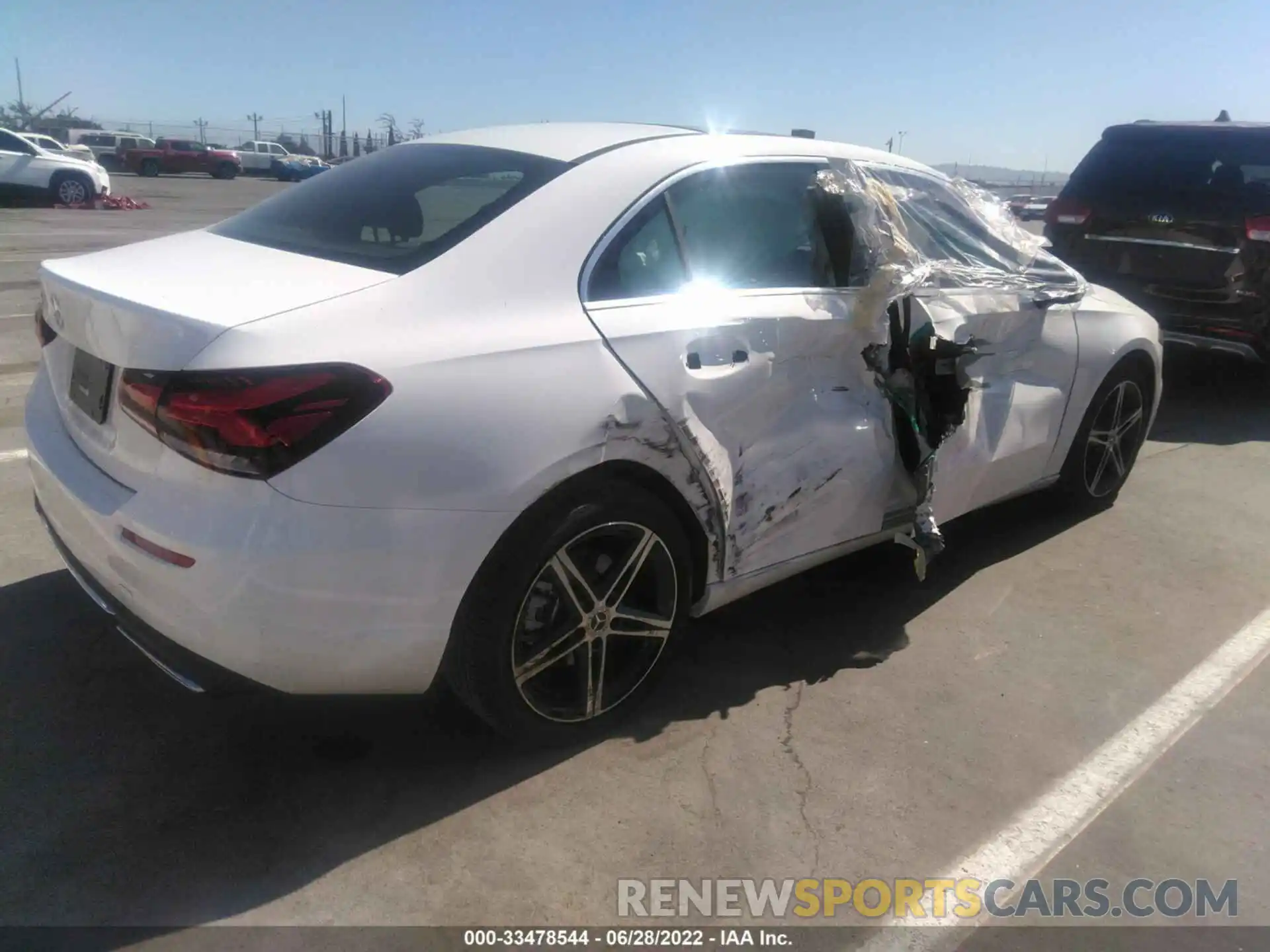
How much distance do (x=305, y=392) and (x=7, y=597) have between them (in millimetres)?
2028

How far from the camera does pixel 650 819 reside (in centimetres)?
260

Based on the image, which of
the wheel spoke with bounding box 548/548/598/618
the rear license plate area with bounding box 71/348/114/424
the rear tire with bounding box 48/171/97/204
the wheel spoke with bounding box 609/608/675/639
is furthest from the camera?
the rear tire with bounding box 48/171/97/204

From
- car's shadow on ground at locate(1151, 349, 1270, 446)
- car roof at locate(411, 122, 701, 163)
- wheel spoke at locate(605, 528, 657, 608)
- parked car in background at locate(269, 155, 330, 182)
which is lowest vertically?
parked car in background at locate(269, 155, 330, 182)

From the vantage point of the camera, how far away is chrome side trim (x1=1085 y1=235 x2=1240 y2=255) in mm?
6777

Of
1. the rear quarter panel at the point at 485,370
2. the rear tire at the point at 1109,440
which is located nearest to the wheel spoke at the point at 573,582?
the rear quarter panel at the point at 485,370

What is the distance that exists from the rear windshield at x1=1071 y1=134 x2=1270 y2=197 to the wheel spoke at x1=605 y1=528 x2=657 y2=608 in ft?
19.7

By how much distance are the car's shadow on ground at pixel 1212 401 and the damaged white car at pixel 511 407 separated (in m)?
3.64

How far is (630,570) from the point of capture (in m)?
2.79

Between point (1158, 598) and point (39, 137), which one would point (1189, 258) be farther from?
point (39, 137)

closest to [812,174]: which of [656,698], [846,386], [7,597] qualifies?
[846,386]

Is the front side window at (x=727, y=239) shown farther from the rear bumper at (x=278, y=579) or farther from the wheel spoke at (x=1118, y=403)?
the wheel spoke at (x=1118, y=403)

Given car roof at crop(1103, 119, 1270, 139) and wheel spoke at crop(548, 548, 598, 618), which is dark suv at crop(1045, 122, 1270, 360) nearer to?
car roof at crop(1103, 119, 1270, 139)

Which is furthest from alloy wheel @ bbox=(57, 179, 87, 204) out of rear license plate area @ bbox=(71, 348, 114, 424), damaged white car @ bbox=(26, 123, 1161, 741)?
rear license plate area @ bbox=(71, 348, 114, 424)

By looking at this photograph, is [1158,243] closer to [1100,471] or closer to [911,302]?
[1100,471]
